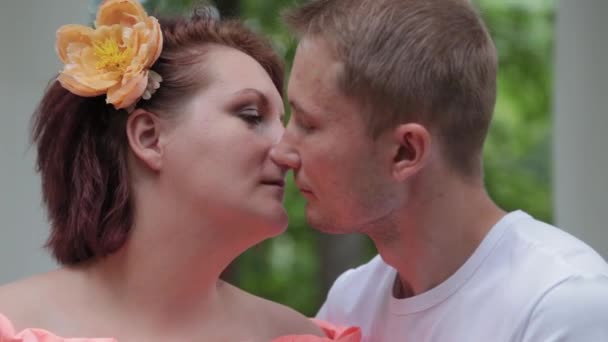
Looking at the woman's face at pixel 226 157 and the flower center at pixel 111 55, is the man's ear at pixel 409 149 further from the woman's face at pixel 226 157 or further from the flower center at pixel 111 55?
the flower center at pixel 111 55

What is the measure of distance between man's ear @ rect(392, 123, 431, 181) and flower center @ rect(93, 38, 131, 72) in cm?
67

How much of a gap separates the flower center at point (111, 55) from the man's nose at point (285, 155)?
1.31ft

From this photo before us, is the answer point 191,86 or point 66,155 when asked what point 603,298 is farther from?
point 66,155

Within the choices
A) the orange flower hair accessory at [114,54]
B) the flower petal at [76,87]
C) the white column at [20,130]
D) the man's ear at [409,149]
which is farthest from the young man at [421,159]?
the white column at [20,130]

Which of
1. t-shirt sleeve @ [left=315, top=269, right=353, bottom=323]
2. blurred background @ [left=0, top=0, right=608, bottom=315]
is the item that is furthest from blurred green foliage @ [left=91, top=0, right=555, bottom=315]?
t-shirt sleeve @ [left=315, top=269, right=353, bottom=323]

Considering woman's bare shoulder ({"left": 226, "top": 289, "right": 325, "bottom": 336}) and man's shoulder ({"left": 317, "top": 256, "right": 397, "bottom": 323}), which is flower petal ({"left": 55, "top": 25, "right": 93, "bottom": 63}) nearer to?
woman's bare shoulder ({"left": 226, "top": 289, "right": 325, "bottom": 336})

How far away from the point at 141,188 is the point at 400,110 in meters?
0.65

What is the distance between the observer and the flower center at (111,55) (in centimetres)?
254

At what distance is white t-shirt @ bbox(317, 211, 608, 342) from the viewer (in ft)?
7.04

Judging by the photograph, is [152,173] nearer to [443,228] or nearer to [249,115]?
[249,115]

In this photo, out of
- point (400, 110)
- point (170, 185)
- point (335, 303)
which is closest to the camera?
point (400, 110)

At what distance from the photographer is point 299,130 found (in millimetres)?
2410

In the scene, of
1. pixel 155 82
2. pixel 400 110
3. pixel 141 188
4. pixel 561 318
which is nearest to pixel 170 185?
pixel 141 188

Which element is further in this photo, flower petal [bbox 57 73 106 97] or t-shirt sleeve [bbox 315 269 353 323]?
t-shirt sleeve [bbox 315 269 353 323]
